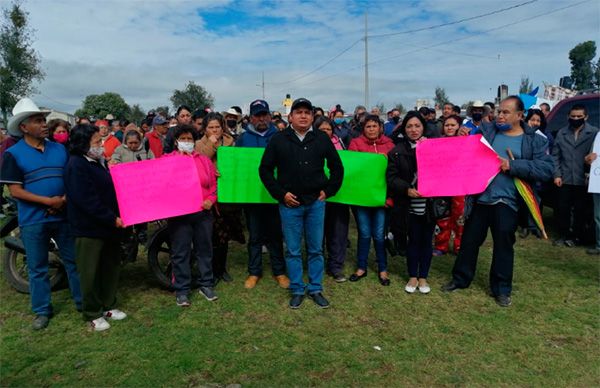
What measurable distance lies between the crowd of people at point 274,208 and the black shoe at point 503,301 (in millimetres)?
A: 15

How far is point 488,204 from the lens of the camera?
4414 mm

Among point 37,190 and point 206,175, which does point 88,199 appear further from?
point 206,175

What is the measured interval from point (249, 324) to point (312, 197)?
1403 millimetres

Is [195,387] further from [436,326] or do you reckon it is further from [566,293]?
[566,293]

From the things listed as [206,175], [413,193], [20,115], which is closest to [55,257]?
[20,115]

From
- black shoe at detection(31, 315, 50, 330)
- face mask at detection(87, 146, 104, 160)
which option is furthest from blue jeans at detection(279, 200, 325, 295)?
black shoe at detection(31, 315, 50, 330)

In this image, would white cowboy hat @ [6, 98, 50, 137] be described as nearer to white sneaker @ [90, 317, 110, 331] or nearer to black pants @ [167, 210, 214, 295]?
black pants @ [167, 210, 214, 295]

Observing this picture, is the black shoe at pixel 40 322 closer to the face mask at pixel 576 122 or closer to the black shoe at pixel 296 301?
the black shoe at pixel 296 301

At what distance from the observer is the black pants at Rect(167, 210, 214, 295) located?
4352 millimetres

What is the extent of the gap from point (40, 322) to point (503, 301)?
471cm

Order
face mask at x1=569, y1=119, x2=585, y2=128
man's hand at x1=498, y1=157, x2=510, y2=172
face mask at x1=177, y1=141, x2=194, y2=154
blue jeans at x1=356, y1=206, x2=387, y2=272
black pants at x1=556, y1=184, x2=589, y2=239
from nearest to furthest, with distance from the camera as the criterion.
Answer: man's hand at x1=498, y1=157, x2=510, y2=172 < face mask at x1=177, y1=141, x2=194, y2=154 < blue jeans at x1=356, y1=206, x2=387, y2=272 < face mask at x1=569, y1=119, x2=585, y2=128 < black pants at x1=556, y1=184, x2=589, y2=239

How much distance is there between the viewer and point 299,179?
4.12m

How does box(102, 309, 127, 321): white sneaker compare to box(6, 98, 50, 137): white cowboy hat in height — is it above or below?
below

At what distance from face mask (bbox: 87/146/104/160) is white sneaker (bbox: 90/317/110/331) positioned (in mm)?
1552
